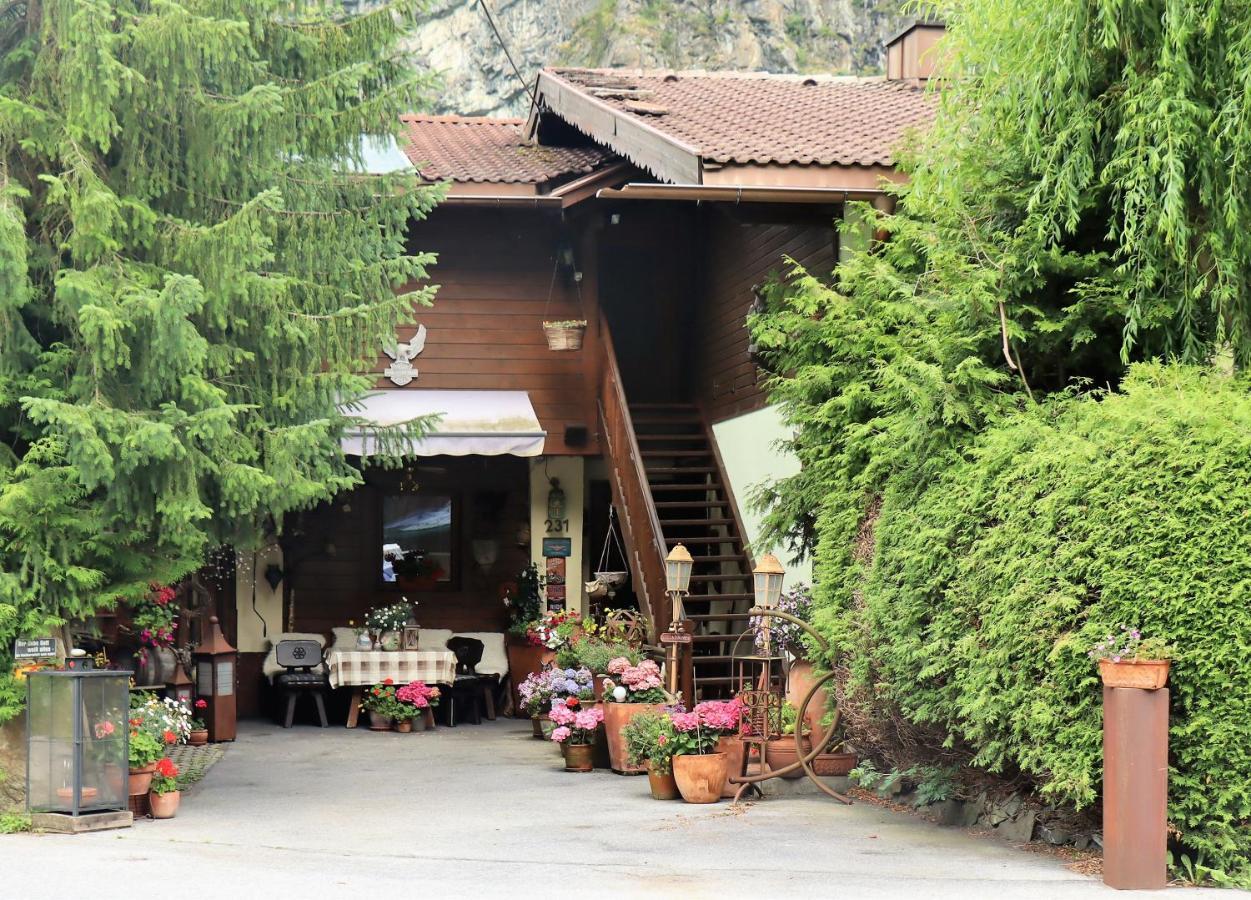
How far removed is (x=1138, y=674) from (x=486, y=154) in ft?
35.1

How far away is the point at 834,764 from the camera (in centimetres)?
1003

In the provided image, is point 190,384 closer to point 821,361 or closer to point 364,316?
point 364,316

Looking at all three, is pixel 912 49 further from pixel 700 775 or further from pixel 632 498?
pixel 700 775

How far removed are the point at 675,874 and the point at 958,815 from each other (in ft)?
7.61

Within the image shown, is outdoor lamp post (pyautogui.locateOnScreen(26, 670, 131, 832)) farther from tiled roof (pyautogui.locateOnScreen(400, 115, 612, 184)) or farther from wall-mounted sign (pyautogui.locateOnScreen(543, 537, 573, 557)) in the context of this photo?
wall-mounted sign (pyautogui.locateOnScreen(543, 537, 573, 557))

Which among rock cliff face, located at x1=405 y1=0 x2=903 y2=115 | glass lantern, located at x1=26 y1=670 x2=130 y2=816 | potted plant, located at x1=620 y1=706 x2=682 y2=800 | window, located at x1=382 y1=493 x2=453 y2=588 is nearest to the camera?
glass lantern, located at x1=26 y1=670 x2=130 y2=816

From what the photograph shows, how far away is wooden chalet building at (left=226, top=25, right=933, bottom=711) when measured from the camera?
12.4 metres

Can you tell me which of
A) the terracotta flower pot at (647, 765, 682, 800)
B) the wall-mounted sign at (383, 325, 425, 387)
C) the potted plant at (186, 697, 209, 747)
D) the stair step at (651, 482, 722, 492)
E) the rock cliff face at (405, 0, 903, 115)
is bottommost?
the potted plant at (186, 697, 209, 747)

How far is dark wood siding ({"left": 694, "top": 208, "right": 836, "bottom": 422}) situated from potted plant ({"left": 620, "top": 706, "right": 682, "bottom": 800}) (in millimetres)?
3862

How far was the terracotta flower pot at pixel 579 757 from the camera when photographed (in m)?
11.4

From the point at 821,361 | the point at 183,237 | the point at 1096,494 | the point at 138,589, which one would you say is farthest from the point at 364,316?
the point at 1096,494

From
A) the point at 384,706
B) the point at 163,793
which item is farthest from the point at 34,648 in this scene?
the point at 384,706

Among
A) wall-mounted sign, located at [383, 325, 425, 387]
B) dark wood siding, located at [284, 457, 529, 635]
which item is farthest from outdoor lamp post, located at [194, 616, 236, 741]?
wall-mounted sign, located at [383, 325, 425, 387]

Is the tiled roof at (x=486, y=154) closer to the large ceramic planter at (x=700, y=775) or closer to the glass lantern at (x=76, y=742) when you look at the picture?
the large ceramic planter at (x=700, y=775)
